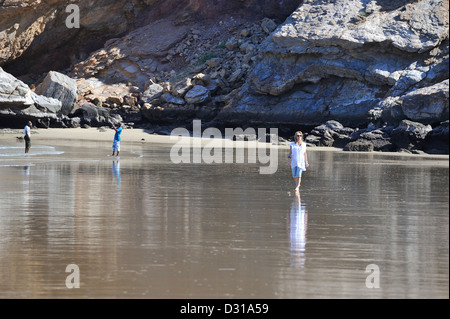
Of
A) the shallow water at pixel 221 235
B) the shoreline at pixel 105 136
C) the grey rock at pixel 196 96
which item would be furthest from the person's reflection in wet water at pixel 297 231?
the grey rock at pixel 196 96

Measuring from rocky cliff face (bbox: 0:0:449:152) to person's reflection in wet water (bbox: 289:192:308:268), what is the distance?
16.3 meters

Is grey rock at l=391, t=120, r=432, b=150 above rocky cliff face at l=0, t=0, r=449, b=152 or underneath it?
underneath

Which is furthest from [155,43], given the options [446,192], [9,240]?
[9,240]

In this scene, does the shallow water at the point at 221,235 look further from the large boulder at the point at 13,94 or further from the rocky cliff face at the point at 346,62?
the large boulder at the point at 13,94

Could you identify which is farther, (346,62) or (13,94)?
(346,62)

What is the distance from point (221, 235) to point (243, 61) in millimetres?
30214

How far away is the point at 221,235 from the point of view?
336 inches

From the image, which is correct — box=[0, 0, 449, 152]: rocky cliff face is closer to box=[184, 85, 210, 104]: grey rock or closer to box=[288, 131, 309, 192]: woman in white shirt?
box=[184, 85, 210, 104]: grey rock

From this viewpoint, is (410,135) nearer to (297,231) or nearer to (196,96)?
(196,96)

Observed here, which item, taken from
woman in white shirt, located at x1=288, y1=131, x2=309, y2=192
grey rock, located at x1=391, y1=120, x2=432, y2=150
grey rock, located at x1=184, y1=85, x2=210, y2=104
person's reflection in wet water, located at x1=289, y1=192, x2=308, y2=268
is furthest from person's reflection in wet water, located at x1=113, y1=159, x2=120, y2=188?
grey rock, located at x1=184, y1=85, x2=210, y2=104

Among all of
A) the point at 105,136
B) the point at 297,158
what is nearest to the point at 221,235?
the point at 297,158

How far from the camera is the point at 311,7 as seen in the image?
1398 inches

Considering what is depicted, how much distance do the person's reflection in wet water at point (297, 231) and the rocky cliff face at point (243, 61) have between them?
16271 millimetres

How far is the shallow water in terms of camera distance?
6.25 m
